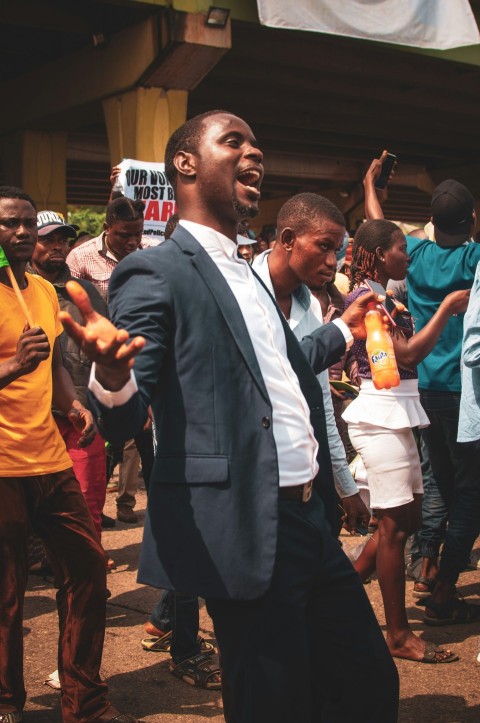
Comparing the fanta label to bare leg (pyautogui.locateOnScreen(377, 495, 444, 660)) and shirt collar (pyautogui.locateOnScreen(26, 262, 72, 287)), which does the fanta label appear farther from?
shirt collar (pyautogui.locateOnScreen(26, 262, 72, 287))

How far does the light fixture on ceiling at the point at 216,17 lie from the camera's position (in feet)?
32.2

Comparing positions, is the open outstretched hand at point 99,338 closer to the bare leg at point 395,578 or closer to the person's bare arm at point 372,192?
the bare leg at point 395,578

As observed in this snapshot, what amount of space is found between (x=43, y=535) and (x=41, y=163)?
34.5ft

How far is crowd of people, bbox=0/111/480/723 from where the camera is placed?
258cm

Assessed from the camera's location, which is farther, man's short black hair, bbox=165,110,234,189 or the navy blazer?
man's short black hair, bbox=165,110,234,189

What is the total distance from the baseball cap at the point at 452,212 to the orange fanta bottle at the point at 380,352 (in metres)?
2.19

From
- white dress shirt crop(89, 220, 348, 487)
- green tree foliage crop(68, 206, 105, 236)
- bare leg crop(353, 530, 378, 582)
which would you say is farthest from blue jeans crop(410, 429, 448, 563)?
green tree foliage crop(68, 206, 105, 236)

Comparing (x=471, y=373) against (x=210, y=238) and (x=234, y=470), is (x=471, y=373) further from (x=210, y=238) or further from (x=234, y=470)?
(x=234, y=470)

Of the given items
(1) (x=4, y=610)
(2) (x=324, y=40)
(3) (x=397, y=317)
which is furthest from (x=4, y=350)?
(2) (x=324, y=40)

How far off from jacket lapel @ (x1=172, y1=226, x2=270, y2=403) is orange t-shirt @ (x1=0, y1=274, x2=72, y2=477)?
1.43 m

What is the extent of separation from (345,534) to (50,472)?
12.0 feet

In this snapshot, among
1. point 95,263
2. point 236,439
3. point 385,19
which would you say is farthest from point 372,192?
point 385,19

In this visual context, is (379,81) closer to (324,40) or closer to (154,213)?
(324,40)

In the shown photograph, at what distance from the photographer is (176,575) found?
2.60m
